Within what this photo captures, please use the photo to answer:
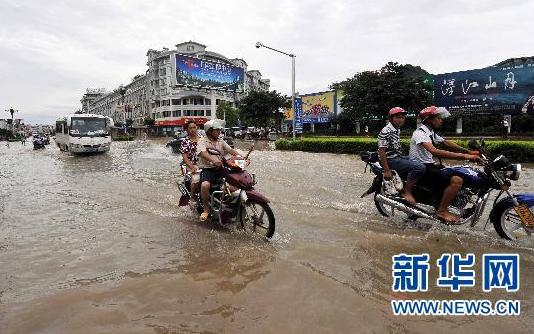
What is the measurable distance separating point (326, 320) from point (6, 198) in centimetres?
915

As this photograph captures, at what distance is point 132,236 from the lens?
6.01 meters

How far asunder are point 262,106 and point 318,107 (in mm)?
7419

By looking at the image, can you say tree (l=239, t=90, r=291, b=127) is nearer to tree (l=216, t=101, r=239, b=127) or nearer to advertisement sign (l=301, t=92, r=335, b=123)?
advertisement sign (l=301, t=92, r=335, b=123)

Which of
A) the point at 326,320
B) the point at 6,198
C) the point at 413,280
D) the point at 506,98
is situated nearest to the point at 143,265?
the point at 326,320

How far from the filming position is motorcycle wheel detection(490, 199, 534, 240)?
523 centimetres

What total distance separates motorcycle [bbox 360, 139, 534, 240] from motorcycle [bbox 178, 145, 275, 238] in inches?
86.1

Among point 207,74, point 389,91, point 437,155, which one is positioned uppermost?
point 207,74

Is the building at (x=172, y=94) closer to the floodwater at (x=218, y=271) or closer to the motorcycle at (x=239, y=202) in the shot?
the floodwater at (x=218, y=271)

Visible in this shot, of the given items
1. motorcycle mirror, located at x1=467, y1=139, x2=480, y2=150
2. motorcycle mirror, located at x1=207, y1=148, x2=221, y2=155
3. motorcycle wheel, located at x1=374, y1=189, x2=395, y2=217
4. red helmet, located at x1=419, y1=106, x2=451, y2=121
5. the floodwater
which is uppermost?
red helmet, located at x1=419, y1=106, x2=451, y2=121

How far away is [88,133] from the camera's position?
74.2 feet
